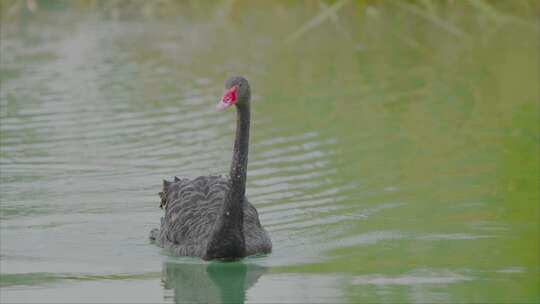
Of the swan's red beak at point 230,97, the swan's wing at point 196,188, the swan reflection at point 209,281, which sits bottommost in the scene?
the swan reflection at point 209,281

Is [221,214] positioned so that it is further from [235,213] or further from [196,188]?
[196,188]

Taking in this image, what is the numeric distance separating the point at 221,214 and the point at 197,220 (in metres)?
0.30

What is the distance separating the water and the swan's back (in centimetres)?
8

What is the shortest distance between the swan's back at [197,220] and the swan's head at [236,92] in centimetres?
46

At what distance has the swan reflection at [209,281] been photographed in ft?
17.7

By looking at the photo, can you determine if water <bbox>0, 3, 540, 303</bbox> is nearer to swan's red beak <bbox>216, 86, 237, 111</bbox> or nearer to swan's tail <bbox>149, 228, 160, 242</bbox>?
swan's tail <bbox>149, 228, 160, 242</bbox>

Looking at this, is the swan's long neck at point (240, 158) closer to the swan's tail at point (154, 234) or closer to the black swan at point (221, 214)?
the black swan at point (221, 214)

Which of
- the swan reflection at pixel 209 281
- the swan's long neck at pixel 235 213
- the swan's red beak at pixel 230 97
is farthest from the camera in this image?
the swan's long neck at pixel 235 213

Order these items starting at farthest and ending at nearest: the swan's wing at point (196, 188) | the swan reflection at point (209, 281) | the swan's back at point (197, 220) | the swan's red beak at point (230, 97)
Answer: the swan's wing at point (196, 188)
the swan's back at point (197, 220)
the swan's red beak at point (230, 97)
the swan reflection at point (209, 281)

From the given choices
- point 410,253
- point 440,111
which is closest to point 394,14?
point 440,111

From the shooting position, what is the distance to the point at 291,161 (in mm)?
8398

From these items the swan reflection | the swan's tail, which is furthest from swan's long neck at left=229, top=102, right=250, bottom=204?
the swan's tail

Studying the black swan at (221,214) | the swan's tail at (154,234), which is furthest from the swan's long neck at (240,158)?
the swan's tail at (154,234)

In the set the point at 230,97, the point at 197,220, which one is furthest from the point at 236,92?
the point at 197,220
